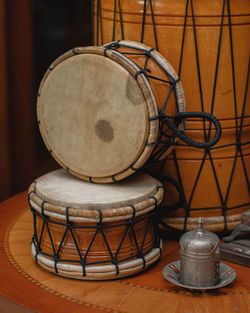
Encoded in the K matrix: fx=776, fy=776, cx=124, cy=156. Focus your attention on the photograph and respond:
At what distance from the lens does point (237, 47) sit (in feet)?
6.24

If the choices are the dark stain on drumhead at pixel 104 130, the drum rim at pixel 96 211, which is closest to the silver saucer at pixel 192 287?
the drum rim at pixel 96 211

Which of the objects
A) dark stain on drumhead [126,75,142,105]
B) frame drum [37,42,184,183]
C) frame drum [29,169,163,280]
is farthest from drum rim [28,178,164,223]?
dark stain on drumhead [126,75,142,105]

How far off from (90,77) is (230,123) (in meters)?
0.38

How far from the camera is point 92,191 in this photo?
1.78 metres

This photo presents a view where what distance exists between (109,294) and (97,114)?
0.41m

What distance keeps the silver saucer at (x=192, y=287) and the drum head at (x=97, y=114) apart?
238 millimetres

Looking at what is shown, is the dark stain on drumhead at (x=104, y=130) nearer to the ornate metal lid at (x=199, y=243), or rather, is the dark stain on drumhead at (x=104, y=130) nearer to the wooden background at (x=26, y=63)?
the ornate metal lid at (x=199, y=243)

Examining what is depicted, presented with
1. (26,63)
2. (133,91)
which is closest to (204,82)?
(133,91)

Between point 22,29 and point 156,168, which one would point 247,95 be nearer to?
point 156,168

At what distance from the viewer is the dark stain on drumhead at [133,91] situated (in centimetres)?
173

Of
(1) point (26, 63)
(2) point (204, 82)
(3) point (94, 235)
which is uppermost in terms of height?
(2) point (204, 82)

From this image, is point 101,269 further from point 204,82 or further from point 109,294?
point 204,82

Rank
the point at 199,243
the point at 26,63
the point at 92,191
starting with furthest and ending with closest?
the point at 26,63 → the point at 92,191 → the point at 199,243

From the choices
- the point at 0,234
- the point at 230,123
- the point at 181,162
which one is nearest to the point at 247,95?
the point at 230,123
